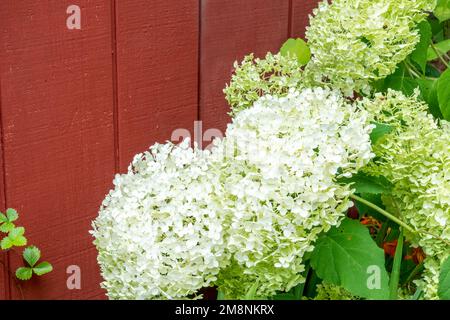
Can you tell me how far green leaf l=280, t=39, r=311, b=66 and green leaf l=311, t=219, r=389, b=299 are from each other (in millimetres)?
452

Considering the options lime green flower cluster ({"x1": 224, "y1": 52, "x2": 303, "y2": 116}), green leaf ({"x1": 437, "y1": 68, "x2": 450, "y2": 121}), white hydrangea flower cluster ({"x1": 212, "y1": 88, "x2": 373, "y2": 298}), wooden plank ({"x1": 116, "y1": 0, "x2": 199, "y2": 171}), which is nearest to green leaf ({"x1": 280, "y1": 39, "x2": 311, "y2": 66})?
lime green flower cluster ({"x1": 224, "y1": 52, "x2": 303, "y2": 116})

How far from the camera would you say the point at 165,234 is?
4.16 feet

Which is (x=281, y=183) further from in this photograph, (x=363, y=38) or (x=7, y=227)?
(x=7, y=227)

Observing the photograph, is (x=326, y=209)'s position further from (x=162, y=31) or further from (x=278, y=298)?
(x=162, y=31)

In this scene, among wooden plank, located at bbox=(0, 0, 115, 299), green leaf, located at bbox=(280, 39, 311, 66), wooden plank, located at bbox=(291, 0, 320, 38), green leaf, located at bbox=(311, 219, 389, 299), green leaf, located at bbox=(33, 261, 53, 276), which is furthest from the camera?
wooden plank, located at bbox=(291, 0, 320, 38)

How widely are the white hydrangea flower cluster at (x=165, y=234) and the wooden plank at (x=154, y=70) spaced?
37 centimetres

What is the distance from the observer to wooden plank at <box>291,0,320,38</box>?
188 centimetres

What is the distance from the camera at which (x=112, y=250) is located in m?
1.29

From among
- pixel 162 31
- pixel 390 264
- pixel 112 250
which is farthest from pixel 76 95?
pixel 390 264

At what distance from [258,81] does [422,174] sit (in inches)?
15.5

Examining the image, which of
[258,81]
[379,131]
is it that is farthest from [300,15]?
[379,131]

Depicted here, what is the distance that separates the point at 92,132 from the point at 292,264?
0.56 m

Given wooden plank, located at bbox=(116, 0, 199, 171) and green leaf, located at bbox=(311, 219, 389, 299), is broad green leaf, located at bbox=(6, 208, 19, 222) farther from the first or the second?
green leaf, located at bbox=(311, 219, 389, 299)

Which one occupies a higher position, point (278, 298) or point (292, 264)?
point (292, 264)
